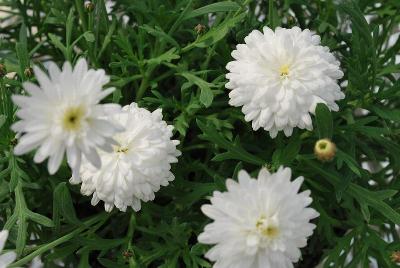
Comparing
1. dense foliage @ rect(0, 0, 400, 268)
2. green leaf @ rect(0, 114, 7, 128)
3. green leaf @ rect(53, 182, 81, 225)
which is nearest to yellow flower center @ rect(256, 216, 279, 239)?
dense foliage @ rect(0, 0, 400, 268)

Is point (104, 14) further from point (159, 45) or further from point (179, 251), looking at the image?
point (179, 251)

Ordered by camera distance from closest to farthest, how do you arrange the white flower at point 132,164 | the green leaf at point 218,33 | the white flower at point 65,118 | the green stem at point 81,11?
the white flower at point 65,118
the white flower at point 132,164
the green leaf at point 218,33
the green stem at point 81,11

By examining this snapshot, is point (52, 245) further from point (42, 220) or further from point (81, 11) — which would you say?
point (81, 11)

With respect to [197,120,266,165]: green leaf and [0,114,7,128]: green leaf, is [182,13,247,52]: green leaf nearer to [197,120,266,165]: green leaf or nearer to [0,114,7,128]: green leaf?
[197,120,266,165]: green leaf

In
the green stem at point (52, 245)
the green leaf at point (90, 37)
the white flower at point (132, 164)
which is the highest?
the green leaf at point (90, 37)

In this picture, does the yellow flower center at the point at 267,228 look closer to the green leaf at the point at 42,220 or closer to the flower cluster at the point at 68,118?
the flower cluster at the point at 68,118

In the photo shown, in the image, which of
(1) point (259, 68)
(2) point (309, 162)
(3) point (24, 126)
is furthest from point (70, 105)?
(2) point (309, 162)

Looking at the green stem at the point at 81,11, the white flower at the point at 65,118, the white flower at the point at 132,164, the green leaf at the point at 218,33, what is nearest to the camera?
the white flower at the point at 65,118

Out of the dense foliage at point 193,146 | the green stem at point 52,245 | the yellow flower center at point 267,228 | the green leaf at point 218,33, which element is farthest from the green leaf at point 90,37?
the yellow flower center at point 267,228

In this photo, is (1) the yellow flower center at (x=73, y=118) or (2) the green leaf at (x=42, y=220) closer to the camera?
(1) the yellow flower center at (x=73, y=118)
